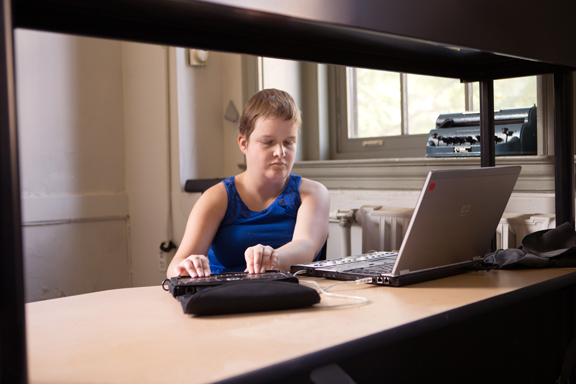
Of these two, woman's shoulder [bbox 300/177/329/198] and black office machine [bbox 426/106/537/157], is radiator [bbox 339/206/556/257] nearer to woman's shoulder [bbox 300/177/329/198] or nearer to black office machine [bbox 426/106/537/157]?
black office machine [bbox 426/106/537/157]

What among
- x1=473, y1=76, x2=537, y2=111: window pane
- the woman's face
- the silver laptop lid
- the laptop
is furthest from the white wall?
the silver laptop lid

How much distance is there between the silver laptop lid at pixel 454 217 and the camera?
109 cm

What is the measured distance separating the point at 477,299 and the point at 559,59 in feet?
2.22

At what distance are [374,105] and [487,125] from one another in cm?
89

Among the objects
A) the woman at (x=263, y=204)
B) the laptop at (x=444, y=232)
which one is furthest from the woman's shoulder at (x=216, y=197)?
the laptop at (x=444, y=232)

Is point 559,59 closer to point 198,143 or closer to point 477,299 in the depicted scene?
point 477,299

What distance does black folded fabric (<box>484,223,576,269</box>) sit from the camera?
1.31 meters

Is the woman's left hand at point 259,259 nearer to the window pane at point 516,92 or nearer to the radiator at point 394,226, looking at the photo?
the radiator at point 394,226

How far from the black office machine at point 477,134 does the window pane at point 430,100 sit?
30cm

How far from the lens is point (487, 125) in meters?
1.69

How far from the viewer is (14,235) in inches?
23.5

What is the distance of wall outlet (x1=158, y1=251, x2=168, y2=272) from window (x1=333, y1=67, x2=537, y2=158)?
955 millimetres

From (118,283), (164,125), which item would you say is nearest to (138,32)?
(164,125)

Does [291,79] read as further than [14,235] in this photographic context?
Yes
